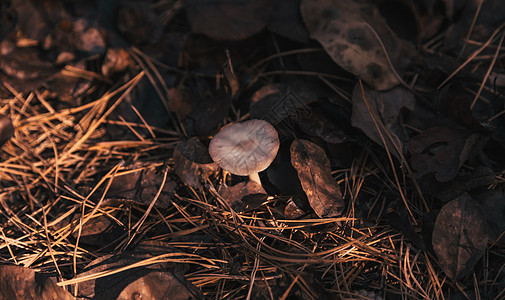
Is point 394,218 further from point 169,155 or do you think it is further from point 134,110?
point 134,110

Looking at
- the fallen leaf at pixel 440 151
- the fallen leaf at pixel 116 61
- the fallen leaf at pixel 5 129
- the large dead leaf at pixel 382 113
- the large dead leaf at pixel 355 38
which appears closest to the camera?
the fallen leaf at pixel 440 151

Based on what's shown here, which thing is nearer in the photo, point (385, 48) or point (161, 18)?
point (385, 48)

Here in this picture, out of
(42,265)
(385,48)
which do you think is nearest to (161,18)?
(385,48)

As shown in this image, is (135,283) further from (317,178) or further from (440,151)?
(440,151)

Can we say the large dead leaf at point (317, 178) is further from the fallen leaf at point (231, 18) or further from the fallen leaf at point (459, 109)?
the fallen leaf at point (231, 18)

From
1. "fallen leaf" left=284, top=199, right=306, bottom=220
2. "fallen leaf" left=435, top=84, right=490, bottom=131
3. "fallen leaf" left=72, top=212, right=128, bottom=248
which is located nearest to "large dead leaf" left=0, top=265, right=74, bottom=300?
"fallen leaf" left=72, top=212, right=128, bottom=248

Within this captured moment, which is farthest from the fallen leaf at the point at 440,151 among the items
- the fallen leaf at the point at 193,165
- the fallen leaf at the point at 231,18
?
the fallen leaf at the point at 231,18

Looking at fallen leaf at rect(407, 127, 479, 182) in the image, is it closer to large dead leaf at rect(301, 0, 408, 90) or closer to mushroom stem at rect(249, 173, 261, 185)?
large dead leaf at rect(301, 0, 408, 90)
